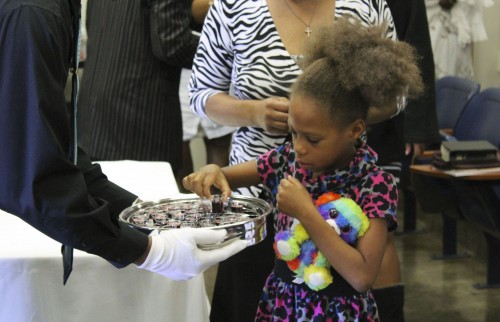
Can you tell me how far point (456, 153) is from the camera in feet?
11.3

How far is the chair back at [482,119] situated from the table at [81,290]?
235 centimetres

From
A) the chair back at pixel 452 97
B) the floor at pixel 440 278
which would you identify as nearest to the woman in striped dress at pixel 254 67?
the floor at pixel 440 278

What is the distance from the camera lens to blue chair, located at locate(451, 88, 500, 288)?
11.1 ft

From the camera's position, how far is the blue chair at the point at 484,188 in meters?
3.39

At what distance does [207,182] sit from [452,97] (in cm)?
310

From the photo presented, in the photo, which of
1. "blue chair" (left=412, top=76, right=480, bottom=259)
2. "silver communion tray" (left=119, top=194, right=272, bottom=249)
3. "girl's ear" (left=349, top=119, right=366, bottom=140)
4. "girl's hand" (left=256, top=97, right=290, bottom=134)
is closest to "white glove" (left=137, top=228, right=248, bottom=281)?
"silver communion tray" (left=119, top=194, right=272, bottom=249)

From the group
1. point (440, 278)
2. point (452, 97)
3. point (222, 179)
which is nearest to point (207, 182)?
point (222, 179)

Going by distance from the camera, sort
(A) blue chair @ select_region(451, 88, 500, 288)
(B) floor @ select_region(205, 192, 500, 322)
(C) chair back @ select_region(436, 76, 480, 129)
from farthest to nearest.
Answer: (C) chair back @ select_region(436, 76, 480, 129) < (B) floor @ select_region(205, 192, 500, 322) < (A) blue chair @ select_region(451, 88, 500, 288)

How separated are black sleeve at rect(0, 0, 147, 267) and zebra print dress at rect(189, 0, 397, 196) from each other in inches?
28.5

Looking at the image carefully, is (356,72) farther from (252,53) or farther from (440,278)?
(440,278)

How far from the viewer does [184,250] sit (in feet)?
5.12

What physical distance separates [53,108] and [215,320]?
1004 mm

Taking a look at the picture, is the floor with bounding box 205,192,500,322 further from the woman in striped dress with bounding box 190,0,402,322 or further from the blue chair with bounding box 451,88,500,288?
the woman in striped dress with bounding box 190,0,402,322

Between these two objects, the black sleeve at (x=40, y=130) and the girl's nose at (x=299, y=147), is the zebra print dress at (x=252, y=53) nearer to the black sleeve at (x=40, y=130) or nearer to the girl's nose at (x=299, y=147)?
the girl's nose at (x=299, y=147)
